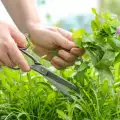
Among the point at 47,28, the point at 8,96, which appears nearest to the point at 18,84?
the point at 8,96

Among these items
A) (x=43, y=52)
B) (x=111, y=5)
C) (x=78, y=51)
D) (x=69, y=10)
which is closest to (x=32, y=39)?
(x=43, y=52)

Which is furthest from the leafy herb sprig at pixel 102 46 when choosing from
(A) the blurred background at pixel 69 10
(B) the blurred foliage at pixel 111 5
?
(B) the blurred foliage at pixel 111 5

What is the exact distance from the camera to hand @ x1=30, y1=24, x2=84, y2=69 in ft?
2.09

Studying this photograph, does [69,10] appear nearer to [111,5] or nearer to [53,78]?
[111,5]

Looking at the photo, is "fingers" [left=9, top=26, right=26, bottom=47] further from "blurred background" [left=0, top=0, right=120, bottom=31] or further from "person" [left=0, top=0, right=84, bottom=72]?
"blurred background" [left=0, top=0, right=120, bottom=31]

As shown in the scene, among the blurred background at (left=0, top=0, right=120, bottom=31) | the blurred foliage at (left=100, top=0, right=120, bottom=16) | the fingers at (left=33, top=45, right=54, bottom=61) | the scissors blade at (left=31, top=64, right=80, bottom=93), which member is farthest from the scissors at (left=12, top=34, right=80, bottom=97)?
the blurred foliage at (left=100, top=0, right=120, bottom=16)

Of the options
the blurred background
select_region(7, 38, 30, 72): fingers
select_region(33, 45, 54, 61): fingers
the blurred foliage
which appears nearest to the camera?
select_region(7, 38, 30, 72): fingers

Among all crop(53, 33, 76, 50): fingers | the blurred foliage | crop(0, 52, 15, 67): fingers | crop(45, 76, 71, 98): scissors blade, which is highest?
the blurred foliage

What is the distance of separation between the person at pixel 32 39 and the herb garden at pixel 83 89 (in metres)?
0.03

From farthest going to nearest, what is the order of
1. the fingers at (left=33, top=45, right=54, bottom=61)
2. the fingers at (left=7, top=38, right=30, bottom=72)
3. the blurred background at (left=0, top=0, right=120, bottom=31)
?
1. the blurred background at (left=0, top=0, right=120, bottom=31)
2. the fingers at (left=33, top=45, right=54, bottom=61)
3. the fingers at (left=7, top=38, right=30, bottom=72)

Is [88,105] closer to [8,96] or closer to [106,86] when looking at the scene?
[106,86]

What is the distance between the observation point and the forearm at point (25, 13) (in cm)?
76

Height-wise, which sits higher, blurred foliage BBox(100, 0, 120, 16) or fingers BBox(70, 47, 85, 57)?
blurred foliage BBox(100, 0, 120, 16)

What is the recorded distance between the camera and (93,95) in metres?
0.61
